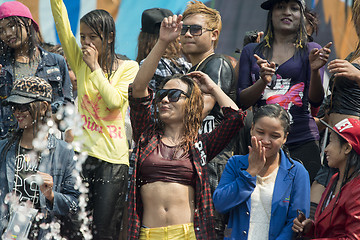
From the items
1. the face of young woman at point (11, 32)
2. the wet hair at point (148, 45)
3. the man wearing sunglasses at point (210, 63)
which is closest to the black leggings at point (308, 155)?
the man wearing sunglasses at point (210, 63)

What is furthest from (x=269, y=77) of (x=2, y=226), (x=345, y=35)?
(x=345, y=35)

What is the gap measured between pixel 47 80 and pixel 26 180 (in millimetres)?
1426

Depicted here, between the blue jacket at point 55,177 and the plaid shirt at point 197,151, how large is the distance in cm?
60

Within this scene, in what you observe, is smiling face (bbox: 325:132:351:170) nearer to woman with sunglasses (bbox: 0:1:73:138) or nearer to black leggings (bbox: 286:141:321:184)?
black leggings (bbox: 286:141:321:184)

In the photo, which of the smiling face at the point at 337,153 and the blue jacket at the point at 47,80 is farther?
the blue jacket at the point at 47,80

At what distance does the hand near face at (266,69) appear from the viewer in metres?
5.24

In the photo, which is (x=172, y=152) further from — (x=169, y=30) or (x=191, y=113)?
(x=169, y=30)

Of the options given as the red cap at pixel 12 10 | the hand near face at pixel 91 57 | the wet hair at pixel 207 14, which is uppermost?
the wet hair at pixel 207 14

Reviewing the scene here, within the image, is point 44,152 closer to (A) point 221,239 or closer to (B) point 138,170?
(B) point 138,170

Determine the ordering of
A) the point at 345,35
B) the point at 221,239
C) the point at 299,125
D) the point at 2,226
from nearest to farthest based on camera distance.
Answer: the point at 2,226 < the point at 221,239 < the point at 299,125 < the point at 345,35

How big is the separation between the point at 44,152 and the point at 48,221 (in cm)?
54

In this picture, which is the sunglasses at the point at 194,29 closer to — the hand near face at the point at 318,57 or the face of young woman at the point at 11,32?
the hand near face at the point at 318,57

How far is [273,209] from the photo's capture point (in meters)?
4.56

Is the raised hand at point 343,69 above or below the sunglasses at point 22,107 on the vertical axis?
above
